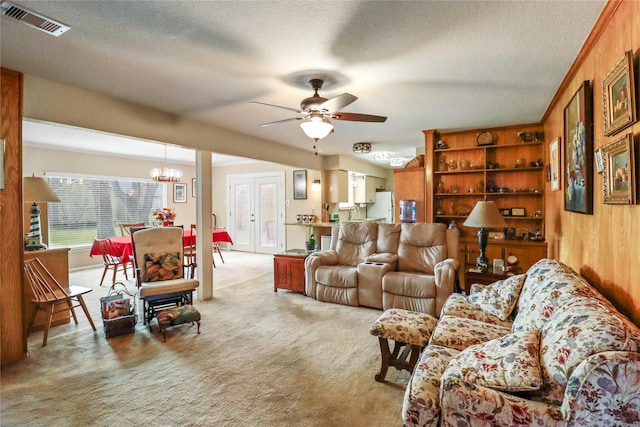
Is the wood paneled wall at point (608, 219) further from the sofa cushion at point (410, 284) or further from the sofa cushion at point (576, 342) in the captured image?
the sofa cushion at point (410, 284)

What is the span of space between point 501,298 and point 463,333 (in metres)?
0.69

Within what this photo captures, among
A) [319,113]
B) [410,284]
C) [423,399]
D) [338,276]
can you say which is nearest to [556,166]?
[410,284]

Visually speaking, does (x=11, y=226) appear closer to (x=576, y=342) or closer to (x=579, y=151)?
(x=576, y=342)

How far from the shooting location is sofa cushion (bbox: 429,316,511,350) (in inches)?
80.6

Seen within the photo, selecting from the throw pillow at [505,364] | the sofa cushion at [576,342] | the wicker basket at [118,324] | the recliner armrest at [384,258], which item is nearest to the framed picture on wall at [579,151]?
the sofa cushion at [576,342]

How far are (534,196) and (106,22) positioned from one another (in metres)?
5.42

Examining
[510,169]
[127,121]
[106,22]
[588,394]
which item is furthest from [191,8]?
[510,169]

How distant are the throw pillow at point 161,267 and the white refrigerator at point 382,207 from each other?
695 centimetres

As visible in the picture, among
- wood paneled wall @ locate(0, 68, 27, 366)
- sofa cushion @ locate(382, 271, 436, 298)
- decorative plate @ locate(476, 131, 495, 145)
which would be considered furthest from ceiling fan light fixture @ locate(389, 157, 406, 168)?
wood paneled wall @ locate(0, 68, 27, 366)

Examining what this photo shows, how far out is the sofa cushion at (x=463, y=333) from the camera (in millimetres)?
2047

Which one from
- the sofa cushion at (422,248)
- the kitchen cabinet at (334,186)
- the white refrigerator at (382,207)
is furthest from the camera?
the white refrigerator at (382,207)

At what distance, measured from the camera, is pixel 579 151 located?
2.45 meters

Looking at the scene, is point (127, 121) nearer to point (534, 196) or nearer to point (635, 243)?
point (635, 243)

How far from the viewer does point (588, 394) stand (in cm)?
118
